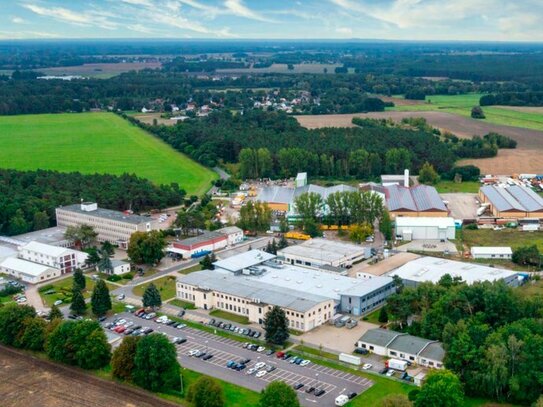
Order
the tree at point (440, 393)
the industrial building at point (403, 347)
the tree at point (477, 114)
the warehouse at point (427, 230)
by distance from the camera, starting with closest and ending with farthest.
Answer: the tree at point (440, 393) < the industrial building at point (403, 347) < the warehouse at point (427, 230) < the tree at point (477, 114)

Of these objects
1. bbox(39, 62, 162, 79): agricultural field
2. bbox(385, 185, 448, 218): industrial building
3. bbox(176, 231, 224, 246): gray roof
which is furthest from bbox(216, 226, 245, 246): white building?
bbox(39, 62, 162, 79): agricultural field

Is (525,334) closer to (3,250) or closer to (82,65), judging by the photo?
(3,250)

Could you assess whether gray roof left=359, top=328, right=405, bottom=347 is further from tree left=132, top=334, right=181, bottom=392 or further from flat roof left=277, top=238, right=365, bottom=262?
flat roof left=277, top=238, right=365, bottom=262

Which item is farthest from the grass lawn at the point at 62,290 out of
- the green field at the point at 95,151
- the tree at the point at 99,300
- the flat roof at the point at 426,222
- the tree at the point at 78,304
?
the green field at the point at 95,151

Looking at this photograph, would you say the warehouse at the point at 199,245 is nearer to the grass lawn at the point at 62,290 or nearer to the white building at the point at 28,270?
the grass lawn at the point at 62,290

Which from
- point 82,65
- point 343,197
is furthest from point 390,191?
point 82,65

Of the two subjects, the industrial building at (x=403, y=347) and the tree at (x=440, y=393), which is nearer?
the tree at (x=440, y=393)

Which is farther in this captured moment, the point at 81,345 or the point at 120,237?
the point at 120,237
